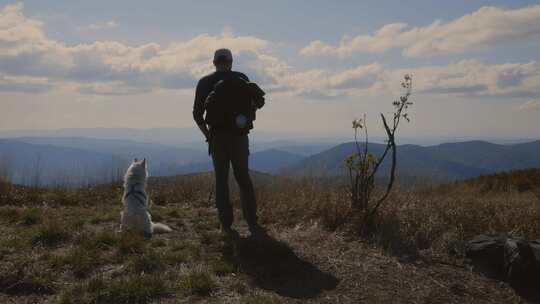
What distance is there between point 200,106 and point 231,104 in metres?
0.48

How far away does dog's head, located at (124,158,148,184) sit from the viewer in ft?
20.5

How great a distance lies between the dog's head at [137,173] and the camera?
6.23 m

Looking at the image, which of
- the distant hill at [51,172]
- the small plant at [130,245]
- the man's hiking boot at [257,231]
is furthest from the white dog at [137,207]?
the distant hill at [51,172]

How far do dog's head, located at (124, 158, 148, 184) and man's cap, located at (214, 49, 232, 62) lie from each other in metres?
2.11

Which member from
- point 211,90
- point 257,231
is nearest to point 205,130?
point 211,90

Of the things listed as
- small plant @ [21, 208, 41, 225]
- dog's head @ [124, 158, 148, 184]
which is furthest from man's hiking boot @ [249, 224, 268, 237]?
small plant @ [21, 208, 41, 225]

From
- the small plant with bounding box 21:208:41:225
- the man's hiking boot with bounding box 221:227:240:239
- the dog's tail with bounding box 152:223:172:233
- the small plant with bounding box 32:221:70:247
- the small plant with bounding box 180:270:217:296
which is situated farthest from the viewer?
the small plant with bounding box 21:208:41:225

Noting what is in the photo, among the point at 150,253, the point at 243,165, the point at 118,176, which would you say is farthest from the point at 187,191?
the point at 150,253

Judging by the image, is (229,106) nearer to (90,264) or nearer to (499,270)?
(90,264)

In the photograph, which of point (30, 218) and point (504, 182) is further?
point (504, 182)

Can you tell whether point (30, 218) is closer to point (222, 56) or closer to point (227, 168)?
point (227, 168)

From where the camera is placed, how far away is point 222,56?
18.0ft

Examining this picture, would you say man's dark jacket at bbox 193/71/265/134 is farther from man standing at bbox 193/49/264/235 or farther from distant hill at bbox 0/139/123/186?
distant hill at bbox 0/139/123/186

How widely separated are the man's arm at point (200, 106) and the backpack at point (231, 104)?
0.14m
